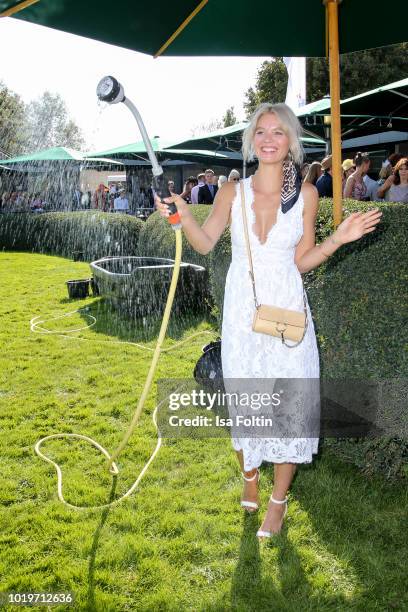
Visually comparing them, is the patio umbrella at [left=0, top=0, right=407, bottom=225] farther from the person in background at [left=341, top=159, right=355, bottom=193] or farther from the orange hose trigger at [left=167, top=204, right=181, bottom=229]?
the person in background at [left=341, top=159, right=355, bottom=193]

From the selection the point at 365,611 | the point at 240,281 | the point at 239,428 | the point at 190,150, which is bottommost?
the point at 365,611

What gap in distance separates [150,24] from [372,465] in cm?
350

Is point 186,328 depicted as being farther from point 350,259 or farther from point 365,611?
point 365,611

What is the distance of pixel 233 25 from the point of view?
4.12 m

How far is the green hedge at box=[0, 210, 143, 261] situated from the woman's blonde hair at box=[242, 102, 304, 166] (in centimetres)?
1240

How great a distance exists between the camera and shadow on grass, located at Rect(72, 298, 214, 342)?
7.80m

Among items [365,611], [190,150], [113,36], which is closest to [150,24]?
[113,36]

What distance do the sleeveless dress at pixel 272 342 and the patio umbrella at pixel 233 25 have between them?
45 cm

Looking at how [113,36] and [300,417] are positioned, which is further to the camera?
[113,36]

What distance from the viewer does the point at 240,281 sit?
10.5 ft

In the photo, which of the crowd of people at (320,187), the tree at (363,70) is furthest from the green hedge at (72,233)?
the tree at (363,70)

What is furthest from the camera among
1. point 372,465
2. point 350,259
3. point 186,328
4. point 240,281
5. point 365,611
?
point 186,328

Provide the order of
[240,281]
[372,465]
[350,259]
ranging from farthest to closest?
1. [372,465]
2. [350,259]
3. [240,281]

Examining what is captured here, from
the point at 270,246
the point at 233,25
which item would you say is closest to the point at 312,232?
the point at 270,246
